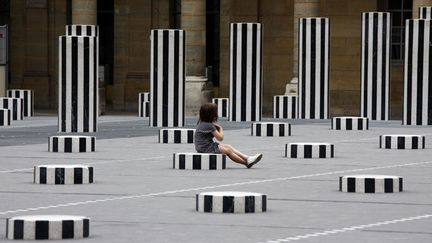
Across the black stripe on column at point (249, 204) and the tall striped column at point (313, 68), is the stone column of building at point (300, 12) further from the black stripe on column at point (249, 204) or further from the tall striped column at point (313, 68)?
the black stripe on column at point (249, 204)

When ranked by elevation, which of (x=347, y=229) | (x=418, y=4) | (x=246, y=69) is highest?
(x=418, y=4)

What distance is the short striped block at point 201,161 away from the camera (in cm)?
→ 2389

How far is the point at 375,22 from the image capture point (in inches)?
1709

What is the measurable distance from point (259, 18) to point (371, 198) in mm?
33662

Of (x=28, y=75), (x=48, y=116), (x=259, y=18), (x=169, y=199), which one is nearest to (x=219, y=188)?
(x=169, y=199)

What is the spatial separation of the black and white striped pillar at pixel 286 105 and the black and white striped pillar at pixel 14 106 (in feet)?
23.4

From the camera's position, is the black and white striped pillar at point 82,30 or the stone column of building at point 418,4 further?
the stone column of building at point 418,4

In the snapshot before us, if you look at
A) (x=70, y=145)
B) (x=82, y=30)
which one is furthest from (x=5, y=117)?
(x=70, y=145)

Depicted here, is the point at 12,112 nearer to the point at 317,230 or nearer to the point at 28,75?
the point at 28,75

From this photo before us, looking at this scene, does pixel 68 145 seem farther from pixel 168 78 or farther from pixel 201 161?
pixel 168 78

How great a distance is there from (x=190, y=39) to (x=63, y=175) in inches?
1059

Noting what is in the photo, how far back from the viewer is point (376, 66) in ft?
143

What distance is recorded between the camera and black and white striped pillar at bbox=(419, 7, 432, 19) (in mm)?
41806

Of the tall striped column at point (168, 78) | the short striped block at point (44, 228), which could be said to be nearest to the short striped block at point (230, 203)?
the short striped block at point (44, 228)
